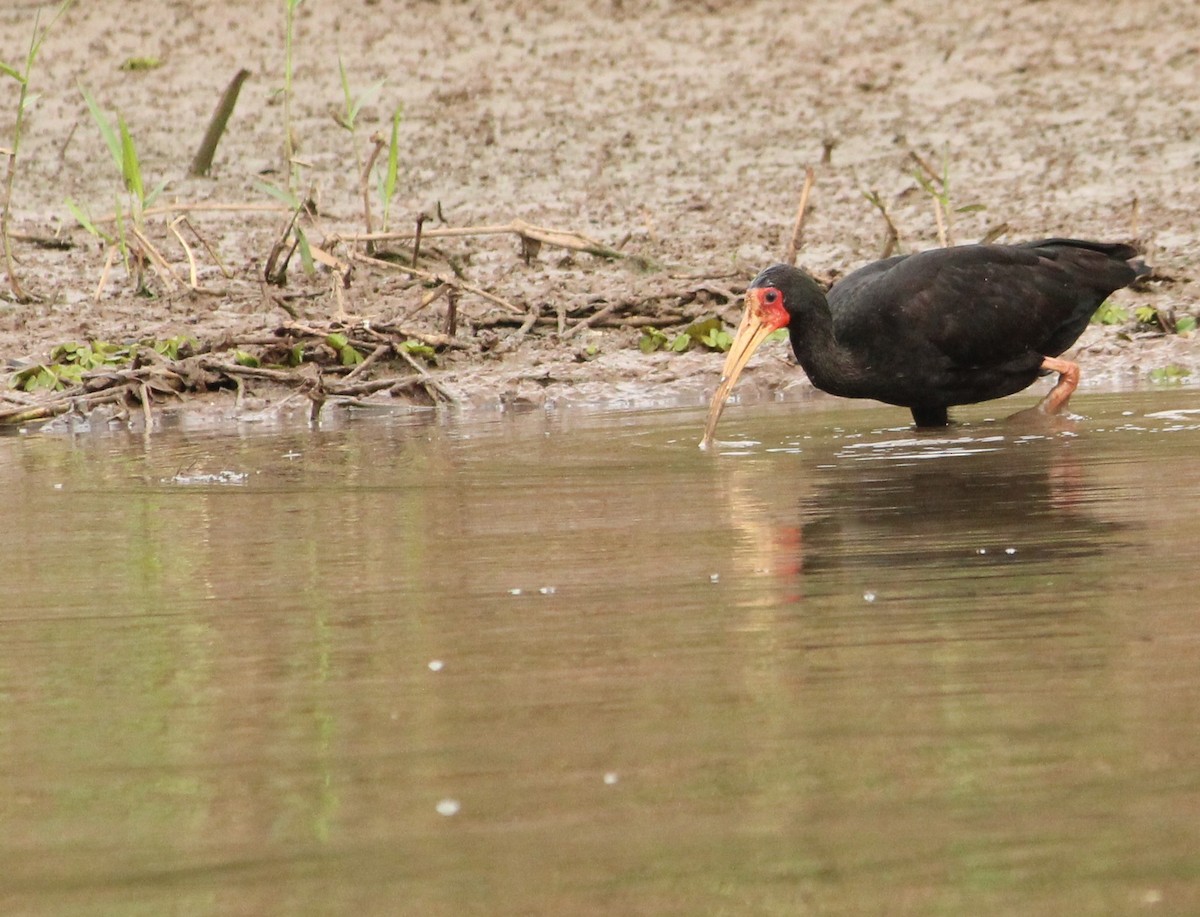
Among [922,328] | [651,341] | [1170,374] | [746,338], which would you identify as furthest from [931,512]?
[651,341]

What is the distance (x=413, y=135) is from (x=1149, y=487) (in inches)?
427

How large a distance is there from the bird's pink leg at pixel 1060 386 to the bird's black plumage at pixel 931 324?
0.06 metres

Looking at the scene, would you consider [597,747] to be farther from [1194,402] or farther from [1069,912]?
[1194,402]

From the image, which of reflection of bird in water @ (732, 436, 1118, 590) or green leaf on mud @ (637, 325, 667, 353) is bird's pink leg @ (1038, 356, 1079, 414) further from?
green leaf on mud @ (637, 325, 667, 353)

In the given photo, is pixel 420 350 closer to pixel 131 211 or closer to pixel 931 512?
pixel 131 211

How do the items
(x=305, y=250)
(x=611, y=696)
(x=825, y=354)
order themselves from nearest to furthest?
(x=611, y=696), (x=825, y=354), (x=305, y=250)

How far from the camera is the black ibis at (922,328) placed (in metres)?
8.46

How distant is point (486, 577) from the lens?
505 centimetres

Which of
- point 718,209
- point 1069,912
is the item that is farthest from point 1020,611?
point 718,209

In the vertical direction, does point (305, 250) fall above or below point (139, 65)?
below

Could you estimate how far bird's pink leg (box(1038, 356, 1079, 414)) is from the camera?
28.7 feet

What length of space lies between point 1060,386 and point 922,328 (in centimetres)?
79

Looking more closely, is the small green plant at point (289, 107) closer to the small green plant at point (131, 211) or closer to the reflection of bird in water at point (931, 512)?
the small green plant at point (131, 211)

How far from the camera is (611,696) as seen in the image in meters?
3.64
